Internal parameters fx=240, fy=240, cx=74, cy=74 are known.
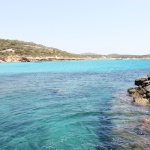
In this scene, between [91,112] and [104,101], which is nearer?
[91,112]

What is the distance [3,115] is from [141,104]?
16889 millimetres

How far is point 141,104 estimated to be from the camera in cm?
3067

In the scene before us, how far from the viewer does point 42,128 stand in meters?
21.5

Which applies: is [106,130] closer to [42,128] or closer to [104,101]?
[42,128]

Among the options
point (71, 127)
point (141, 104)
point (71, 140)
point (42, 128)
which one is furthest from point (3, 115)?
point (141, 104)

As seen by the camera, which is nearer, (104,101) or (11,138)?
(11,138)

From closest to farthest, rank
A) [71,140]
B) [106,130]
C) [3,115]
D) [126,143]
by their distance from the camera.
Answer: [126,143] < [71,140] < [106,130] < [3,115]

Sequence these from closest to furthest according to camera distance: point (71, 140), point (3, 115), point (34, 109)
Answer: point (71, 140) < point (3, 115) < point (34, 109)

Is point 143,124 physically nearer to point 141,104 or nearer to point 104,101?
point 141,104

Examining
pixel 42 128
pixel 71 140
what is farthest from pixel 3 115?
pixel 71 140

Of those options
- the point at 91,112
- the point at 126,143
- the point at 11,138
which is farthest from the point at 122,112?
the point at 11,138

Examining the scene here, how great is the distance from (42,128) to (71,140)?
12.9ft

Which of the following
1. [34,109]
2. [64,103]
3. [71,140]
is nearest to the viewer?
[71,140]

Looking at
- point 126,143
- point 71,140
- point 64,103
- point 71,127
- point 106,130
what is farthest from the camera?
point 64,103
